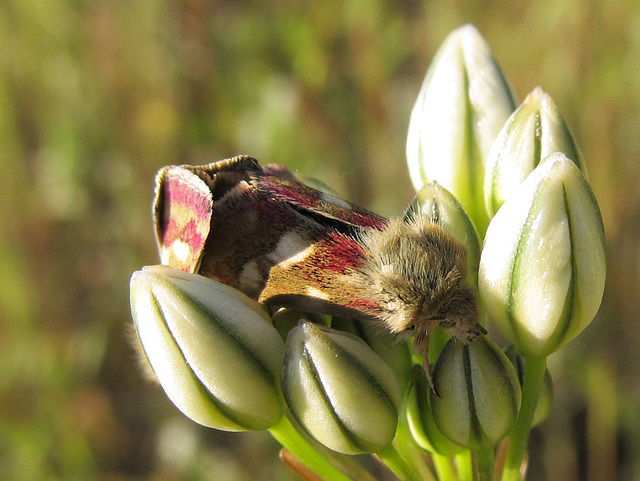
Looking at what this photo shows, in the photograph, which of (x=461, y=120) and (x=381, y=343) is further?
(x=461, y=120)

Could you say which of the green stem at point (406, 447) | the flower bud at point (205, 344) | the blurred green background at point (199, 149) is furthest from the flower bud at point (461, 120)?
the blurred green background at point (199, 149)

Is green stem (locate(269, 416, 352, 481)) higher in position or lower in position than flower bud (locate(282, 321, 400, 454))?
lower

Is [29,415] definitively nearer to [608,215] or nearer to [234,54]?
[234,54]

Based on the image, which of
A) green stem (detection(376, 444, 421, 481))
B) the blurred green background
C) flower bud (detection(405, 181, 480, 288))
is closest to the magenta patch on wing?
flower bud (detection(405, 181, 480, 288))

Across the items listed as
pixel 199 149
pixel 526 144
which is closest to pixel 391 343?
pixel 526 144

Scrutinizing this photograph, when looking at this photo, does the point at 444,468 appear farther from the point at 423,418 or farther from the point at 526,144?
the point at 526,144

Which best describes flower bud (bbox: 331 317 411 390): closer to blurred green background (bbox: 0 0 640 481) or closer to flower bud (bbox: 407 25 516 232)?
flower bud (bbox: 407 25 516 232)

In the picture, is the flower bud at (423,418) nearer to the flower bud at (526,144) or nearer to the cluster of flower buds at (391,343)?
the cluster of flower buds at (391,343)

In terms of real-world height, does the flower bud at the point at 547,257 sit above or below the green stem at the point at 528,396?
above
